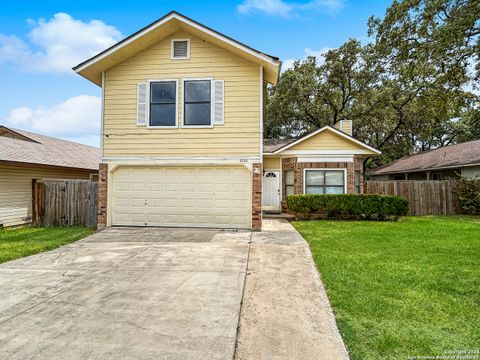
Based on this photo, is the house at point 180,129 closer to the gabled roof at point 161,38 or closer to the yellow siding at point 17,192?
the gabled roof at point 161,38

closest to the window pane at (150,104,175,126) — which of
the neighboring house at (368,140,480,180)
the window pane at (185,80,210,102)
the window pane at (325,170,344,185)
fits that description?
the window pane at (185,80,210,102)

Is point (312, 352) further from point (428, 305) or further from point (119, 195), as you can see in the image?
point (119, 195)

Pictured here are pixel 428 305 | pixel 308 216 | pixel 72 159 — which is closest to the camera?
pixel 428 305

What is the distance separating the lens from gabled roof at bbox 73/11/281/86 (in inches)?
373

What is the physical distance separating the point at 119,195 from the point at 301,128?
24.7m

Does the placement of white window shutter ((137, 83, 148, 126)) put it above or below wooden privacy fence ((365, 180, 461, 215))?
above

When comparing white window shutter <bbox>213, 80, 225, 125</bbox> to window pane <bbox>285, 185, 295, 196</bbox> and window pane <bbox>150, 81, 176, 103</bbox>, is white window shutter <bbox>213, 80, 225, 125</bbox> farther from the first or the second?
window pane <bbox>285, 185, 295, 196</bbox>

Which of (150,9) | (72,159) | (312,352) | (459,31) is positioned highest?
(150,9)

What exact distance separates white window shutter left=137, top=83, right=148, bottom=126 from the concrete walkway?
6275 millimetres

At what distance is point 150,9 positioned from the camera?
Answer: 35.9 feet

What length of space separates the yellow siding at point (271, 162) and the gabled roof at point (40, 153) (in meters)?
9.04

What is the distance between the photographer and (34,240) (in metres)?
8.80

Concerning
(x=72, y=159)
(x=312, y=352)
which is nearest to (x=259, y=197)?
(x=312, y=352)

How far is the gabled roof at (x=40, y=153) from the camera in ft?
40.8
